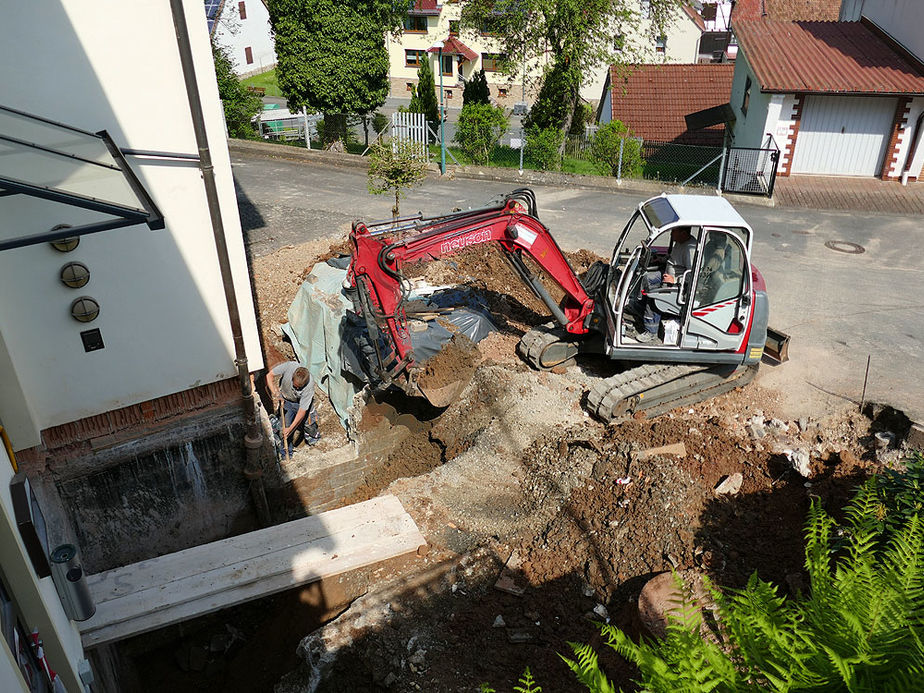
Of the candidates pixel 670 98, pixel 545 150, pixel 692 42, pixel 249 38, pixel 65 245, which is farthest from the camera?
pixel 249 38

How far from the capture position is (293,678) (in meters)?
6.02

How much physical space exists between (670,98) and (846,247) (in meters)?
14.3

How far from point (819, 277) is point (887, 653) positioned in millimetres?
11164

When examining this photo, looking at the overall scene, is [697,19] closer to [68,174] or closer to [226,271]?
Result: [226,271]

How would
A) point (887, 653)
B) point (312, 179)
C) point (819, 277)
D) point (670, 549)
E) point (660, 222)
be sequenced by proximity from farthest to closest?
point (312, 179) → point (819, 277) → point (660, 222) → point (670, 549) → point (887, 653)

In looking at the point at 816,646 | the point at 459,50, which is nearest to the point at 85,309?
the point at 816,646

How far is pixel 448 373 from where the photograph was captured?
9820 mm

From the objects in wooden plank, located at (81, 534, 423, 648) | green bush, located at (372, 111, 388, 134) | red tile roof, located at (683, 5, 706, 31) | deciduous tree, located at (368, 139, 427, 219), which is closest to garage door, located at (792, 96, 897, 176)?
deciduous tree, located at (368, 139, 427, 219)

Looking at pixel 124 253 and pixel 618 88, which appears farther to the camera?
pixel 618 88

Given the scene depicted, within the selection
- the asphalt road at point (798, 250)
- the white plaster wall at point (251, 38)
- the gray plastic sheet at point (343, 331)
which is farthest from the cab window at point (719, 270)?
the white plaster wall at point (251, 38)

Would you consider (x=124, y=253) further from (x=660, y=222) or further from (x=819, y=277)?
(x=819, y=277)

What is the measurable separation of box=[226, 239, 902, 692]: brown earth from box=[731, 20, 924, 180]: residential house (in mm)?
11858

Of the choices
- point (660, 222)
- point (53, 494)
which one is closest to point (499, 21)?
point (660, 222)

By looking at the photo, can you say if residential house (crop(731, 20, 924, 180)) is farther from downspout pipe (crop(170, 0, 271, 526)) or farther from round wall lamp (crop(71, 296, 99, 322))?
round wall lamp (crop(71, 296, 99, 322))
